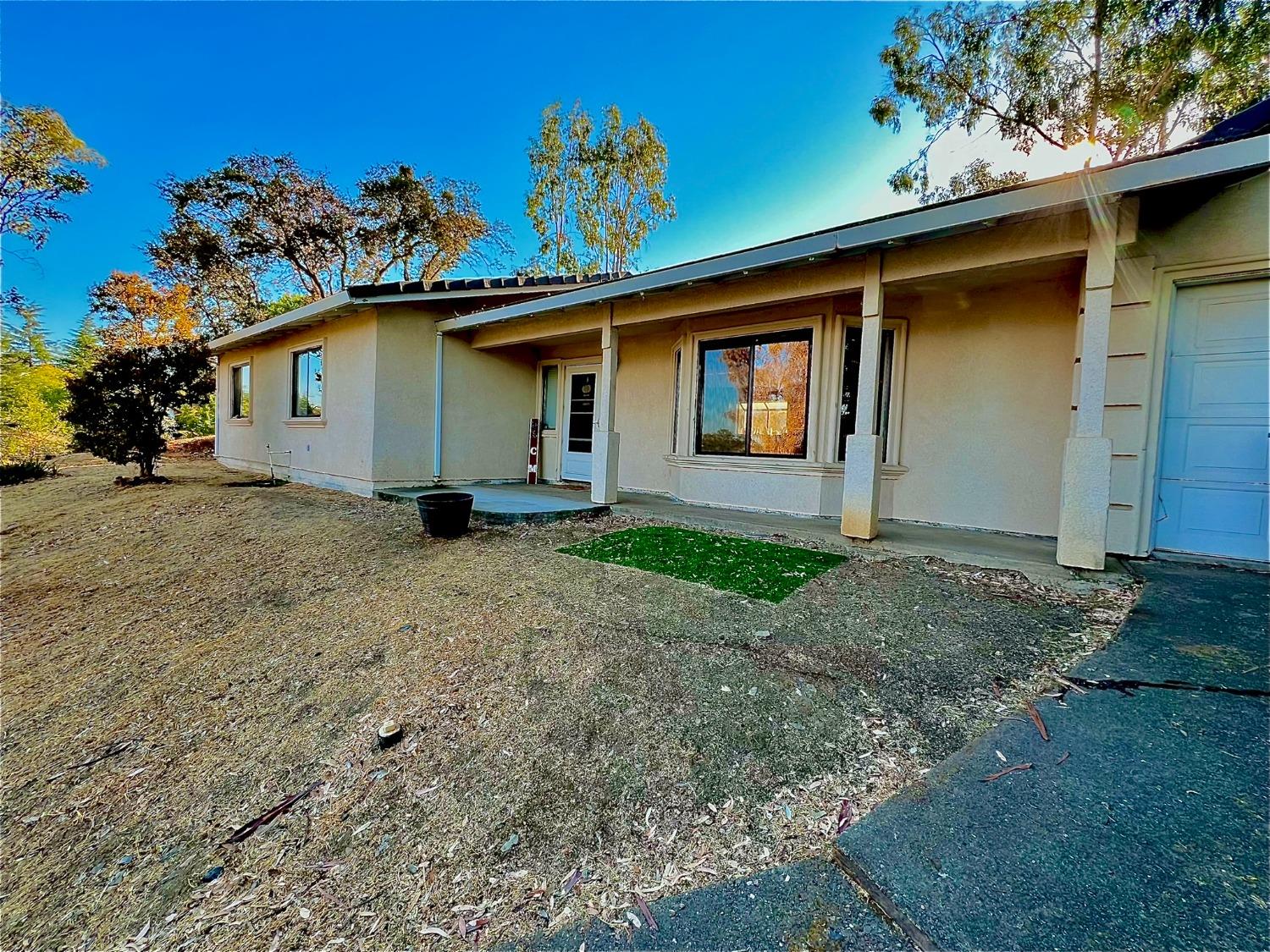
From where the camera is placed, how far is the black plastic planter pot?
5.56 meters

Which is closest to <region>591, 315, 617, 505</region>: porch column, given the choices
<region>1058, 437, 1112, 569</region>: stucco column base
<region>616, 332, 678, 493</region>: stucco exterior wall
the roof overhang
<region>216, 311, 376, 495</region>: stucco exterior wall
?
the roof overhang

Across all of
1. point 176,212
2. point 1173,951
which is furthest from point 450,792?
point 176,212

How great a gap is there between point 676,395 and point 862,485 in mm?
3206

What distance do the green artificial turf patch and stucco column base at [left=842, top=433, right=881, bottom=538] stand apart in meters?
0.40

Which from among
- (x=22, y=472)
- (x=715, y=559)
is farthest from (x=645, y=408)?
(x=22, y=472)

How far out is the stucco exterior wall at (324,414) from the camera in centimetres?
818

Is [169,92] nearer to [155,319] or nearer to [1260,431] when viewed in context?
[155,319]

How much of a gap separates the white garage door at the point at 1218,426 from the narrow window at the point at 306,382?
38.1ft

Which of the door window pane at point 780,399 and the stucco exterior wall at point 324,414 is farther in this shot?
the stucco exterior wall at point 324,414

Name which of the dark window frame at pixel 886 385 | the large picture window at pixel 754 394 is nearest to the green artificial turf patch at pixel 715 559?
the large picture window at pixel 754 394

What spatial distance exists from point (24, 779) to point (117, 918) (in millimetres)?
1421

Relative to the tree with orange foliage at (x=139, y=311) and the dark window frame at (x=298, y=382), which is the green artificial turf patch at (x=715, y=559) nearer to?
the dark window frame at (x=298, y=382)

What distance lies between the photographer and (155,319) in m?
20.8

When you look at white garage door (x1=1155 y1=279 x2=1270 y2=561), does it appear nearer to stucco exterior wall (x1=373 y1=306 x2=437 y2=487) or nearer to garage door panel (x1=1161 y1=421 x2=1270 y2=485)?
garage door panel (x1=1161 y1=421 x2=1270 y2=485)
